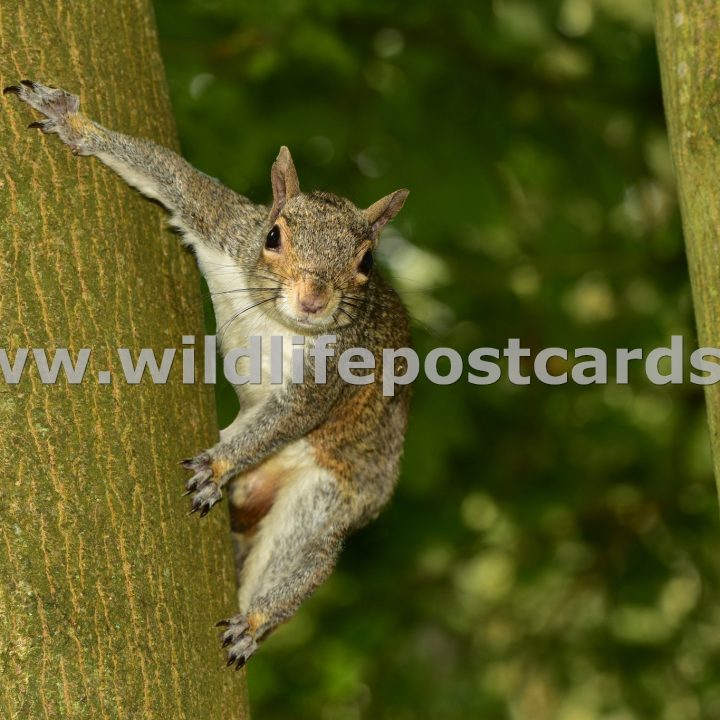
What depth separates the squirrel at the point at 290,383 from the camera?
10.4 feet

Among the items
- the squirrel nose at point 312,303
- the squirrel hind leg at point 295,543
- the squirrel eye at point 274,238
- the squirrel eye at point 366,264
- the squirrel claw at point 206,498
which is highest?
the squirrel eye at point 274,238

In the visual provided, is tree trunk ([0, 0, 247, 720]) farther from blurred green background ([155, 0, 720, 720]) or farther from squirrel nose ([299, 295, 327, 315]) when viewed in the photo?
blurred green background ([155, 0, 720, 720])

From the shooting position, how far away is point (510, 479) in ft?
19.1

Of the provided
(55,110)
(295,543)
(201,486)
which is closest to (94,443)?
(201,486)

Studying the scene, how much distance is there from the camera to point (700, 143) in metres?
2.39

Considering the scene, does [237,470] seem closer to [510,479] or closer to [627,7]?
[510,479]

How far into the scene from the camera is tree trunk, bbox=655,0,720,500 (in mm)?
2348

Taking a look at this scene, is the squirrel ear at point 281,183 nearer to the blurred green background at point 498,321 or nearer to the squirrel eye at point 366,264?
the squirrel eye at point 366,264

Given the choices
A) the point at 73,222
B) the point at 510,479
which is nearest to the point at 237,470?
the point at 73,222

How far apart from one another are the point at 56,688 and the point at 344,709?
4075mm

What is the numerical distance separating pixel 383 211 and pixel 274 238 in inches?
15.2

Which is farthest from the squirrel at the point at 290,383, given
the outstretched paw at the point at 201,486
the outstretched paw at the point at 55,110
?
the outstretched paw at the point at 55,110

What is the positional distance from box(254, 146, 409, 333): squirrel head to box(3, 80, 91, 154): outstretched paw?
905 millimetres

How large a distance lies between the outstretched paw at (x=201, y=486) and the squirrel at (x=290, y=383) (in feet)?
0.96
